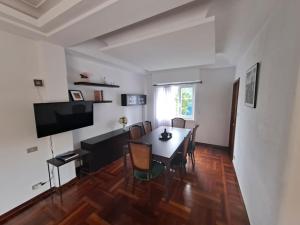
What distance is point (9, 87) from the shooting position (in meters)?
1.83

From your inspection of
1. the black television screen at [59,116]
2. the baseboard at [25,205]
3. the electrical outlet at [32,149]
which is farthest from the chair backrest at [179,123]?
the electrical outlet at [32,149]

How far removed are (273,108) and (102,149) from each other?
118 inches

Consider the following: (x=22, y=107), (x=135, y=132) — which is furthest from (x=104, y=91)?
(x=22, y=107)

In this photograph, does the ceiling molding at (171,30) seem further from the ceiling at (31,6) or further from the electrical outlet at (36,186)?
the electrical outlet at (36,186)

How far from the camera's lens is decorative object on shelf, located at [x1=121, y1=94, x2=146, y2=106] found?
13.6 ft

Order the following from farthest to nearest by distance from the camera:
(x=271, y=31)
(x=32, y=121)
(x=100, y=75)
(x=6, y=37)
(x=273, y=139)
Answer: (x=100, y=75), (x=32, y=121), (x=6, y=37), (x=271, y=31), (x=273, y=139)

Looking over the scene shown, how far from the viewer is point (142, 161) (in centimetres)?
206

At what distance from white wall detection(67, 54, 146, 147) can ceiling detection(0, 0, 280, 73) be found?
1.80 ft

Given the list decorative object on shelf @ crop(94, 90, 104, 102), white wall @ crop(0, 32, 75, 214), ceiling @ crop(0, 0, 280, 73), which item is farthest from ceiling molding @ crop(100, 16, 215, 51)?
decorative object on shelf @ crop(94, 90, 104, 102)

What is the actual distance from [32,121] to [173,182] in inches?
102

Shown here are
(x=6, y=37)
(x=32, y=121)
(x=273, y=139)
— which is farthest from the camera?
(x=32, y=121)

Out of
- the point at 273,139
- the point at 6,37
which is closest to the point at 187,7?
the point at 273,139

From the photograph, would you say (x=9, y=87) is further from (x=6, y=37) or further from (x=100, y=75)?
(x=100, y=75)

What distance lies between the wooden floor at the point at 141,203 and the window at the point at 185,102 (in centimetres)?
227
